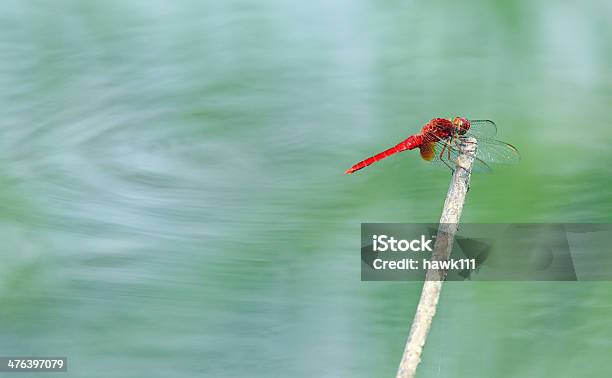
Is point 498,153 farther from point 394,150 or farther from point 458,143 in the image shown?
point 394,150

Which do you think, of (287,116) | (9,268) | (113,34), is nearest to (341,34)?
(287,116)

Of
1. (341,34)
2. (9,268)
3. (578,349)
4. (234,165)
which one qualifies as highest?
(341,34)

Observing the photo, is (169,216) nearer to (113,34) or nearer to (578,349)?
(113,34)

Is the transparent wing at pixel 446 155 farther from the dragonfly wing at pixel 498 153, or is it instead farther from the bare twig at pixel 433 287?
the bare twig at pixel 433 287

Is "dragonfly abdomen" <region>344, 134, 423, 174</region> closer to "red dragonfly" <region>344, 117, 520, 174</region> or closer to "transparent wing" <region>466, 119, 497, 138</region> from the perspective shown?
"red dragonfly" <region>344, 117, 520, 174</region>

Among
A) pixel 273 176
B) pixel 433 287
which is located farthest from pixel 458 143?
pixel 433 287
